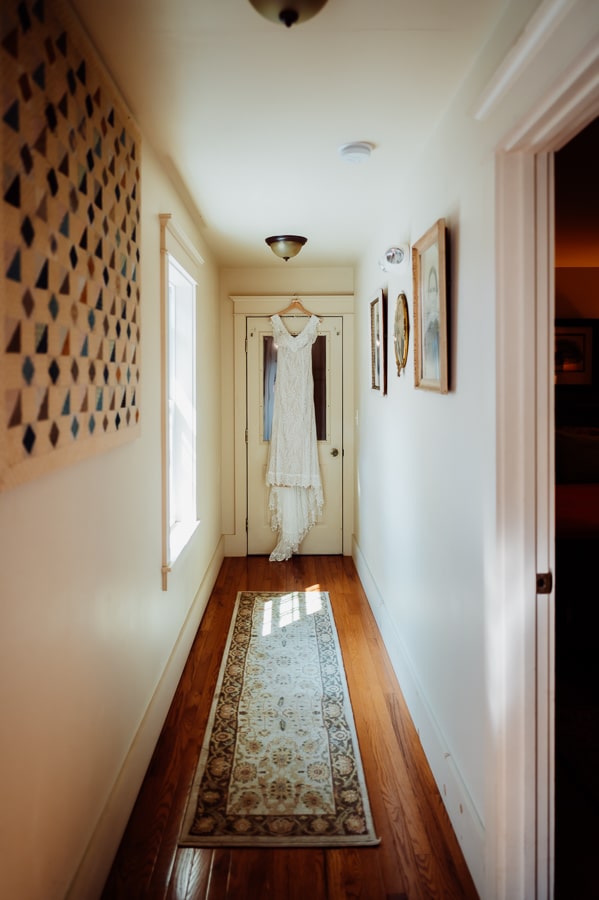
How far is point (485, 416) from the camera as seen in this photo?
1.68 m

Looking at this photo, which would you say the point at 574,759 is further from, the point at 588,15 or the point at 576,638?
the point at 588,15

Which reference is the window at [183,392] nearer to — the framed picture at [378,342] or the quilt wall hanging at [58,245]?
the framed picture at [378,342]

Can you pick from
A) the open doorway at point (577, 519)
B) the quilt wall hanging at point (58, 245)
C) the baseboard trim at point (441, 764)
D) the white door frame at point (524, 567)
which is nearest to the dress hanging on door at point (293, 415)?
the baseboard trim at point (441, 764)

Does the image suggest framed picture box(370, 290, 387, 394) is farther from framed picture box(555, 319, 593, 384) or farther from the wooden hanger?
framed picture box(555, 319, 593, 384)

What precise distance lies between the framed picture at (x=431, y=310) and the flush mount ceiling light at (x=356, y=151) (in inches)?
16.6

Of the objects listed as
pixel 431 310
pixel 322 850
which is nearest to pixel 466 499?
pixel 431 310

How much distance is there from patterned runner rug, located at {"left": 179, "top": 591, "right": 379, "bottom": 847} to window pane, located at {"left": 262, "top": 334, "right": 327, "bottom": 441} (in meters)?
2.01

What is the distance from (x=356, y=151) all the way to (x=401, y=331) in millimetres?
816

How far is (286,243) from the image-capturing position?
374 cm

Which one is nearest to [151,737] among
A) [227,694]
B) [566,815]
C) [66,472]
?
[227,694]

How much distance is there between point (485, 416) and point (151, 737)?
5.76 ft

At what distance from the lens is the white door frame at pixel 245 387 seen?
197 inches

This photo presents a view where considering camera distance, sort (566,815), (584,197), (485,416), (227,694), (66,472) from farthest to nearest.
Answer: (584,197)
(227,694)
(566,815)
(485,416)
(66,472)

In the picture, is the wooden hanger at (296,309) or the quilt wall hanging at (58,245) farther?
the wooden hanger at (296,309)
